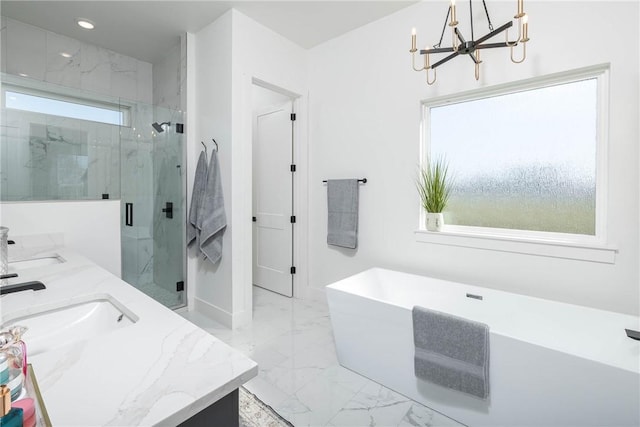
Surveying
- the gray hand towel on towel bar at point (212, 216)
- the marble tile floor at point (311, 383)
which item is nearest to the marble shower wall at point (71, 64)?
the gray hand towel on towel bar at point (212, 216)

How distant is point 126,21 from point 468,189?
335 cm

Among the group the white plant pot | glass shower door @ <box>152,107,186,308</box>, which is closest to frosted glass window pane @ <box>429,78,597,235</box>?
the white plant pot

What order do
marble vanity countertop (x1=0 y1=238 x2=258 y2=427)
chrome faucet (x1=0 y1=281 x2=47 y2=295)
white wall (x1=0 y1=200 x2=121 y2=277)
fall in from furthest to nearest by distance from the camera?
1. white wall (x1=0 y1=200 x2=121 y2=277)
2. chrome faucet (x1=0 y1=281 x2=47 y2=295)
3. marble vanity countertop (x1=0 y1=238 x2=258 y2=427)

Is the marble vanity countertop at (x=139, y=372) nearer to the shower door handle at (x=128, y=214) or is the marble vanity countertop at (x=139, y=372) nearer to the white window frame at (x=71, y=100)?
the shower door handle at (x=128, y=214)

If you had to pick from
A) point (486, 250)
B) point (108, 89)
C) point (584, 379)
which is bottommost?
point (584, 379)

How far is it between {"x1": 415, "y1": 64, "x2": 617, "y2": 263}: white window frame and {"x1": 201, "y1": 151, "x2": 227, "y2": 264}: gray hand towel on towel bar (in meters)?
1.73

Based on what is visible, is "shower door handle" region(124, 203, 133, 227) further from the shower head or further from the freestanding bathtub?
the freestanding bathtub

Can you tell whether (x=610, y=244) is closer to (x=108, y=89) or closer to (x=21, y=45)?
(x=108, y=89)

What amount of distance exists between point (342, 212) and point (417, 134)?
0.97 meters

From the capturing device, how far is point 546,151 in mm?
2162

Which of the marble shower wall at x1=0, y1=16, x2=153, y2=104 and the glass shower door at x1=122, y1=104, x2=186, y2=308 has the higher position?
the marble shower wall at x1=0, y1=16, x2=153, y2=104

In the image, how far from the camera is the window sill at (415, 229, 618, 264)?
1.89 m

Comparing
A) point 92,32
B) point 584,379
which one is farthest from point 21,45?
point 584,379

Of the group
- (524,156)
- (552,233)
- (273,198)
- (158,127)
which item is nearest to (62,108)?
(158,127)
